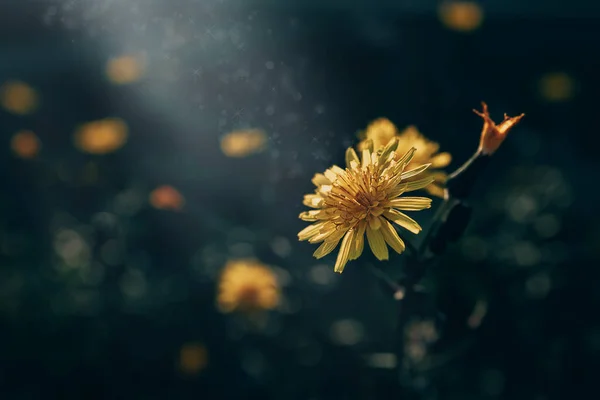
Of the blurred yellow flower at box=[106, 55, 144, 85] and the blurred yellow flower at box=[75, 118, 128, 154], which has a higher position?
the blurred yellow flower at box=[106, 55, 144, 85]

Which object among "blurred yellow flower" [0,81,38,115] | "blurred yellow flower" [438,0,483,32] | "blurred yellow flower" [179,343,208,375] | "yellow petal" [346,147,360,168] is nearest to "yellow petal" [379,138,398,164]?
"yellow petal" [346,147,360,168]

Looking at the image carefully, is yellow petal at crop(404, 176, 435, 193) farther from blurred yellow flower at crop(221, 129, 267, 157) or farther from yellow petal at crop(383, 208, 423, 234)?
blurred yellow flower at crop(221, 129, 267, 157)

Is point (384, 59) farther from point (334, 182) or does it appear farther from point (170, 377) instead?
point (334, 182)

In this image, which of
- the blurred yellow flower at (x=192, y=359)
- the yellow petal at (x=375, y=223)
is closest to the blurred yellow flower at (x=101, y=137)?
the blurred yellow flower at (x=192, y=359)

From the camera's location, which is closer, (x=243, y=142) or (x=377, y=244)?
(x=377, y=244)

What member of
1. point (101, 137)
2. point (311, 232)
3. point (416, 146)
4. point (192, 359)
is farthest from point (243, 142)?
point (311, 232)

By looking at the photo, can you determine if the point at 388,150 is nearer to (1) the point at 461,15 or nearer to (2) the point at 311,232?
(2) the point at 311,232
